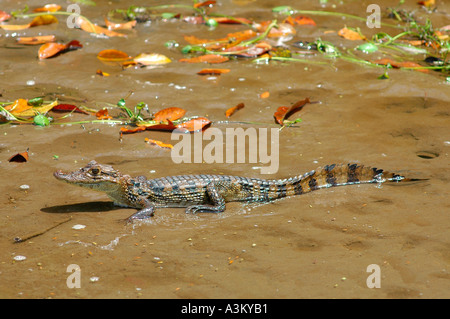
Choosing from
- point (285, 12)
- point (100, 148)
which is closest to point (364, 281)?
point (100, 148)

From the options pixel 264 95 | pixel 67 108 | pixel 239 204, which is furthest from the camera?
pixel 264 95

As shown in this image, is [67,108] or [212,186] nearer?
[212,186]

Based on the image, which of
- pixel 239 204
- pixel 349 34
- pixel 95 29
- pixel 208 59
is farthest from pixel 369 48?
pixel 239 204

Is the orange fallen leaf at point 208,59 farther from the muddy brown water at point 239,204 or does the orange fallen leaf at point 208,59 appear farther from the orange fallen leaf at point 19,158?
the orange fallen leaf at point 19,158

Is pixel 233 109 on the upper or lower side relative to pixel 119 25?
lower

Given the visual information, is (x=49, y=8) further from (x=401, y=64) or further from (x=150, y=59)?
(x=401, y=64)

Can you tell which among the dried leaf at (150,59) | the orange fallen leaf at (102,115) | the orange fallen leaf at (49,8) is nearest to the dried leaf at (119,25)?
the orange fallen leaf at (49,8)

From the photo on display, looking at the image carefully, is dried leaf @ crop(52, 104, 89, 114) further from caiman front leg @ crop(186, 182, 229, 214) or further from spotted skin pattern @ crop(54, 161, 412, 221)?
caiman front leg @ crop(186, 182, 229, 214)
